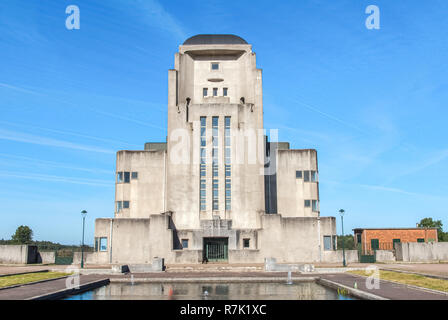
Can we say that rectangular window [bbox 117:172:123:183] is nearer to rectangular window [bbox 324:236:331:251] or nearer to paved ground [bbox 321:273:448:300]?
rectangular window [bbox 324:236:331:251]

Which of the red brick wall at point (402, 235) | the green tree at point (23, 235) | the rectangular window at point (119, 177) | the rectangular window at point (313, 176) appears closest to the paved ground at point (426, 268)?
the rectangular window at point (313, 176)

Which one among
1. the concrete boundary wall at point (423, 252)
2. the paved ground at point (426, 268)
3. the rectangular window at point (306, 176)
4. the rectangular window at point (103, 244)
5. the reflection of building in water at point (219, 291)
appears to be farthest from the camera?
the rectangular window at point (306, 176)

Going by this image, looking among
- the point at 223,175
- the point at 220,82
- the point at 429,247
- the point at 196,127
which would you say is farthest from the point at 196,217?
the point at 429,247

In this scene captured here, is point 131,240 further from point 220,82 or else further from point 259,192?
point 220,82

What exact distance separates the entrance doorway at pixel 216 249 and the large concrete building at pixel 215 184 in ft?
0.37

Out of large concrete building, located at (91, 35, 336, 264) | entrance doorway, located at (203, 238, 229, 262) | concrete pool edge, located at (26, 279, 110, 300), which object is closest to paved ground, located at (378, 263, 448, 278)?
large concrete building, located at (91, 35, 336, 264)

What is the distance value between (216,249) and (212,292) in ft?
78.1

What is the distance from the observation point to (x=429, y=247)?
4716cm

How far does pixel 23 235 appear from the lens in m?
A: 73.6

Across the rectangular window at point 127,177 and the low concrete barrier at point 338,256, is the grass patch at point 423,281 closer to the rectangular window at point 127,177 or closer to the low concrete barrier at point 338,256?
the low concrete barrier at point 338,256

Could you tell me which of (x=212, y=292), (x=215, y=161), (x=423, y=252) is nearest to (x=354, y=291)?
(x=212, y=292)

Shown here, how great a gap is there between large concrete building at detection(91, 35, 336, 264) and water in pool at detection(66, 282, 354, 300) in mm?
17448

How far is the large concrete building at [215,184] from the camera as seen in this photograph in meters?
45.5
